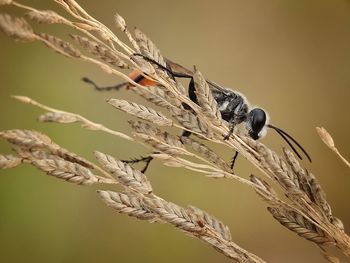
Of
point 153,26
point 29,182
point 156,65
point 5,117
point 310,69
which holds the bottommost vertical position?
point 29,182

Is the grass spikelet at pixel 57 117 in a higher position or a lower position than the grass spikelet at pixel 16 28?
lower

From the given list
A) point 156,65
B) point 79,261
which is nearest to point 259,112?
point 156,65

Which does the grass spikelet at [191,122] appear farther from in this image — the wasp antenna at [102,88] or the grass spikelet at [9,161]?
the wasp antenna at [102,88]

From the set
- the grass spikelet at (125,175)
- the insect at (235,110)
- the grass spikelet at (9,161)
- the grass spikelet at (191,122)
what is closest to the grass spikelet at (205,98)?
the grass spikelet at (191,122)

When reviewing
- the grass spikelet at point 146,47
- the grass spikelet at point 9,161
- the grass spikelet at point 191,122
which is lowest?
the grass spikelet at point 9,161

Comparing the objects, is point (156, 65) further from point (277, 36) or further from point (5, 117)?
point (277, 36)

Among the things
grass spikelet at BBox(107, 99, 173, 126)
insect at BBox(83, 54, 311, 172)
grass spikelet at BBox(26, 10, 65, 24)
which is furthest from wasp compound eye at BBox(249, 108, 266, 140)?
grass spikelet at BBox(26, 10, 65, 24)
